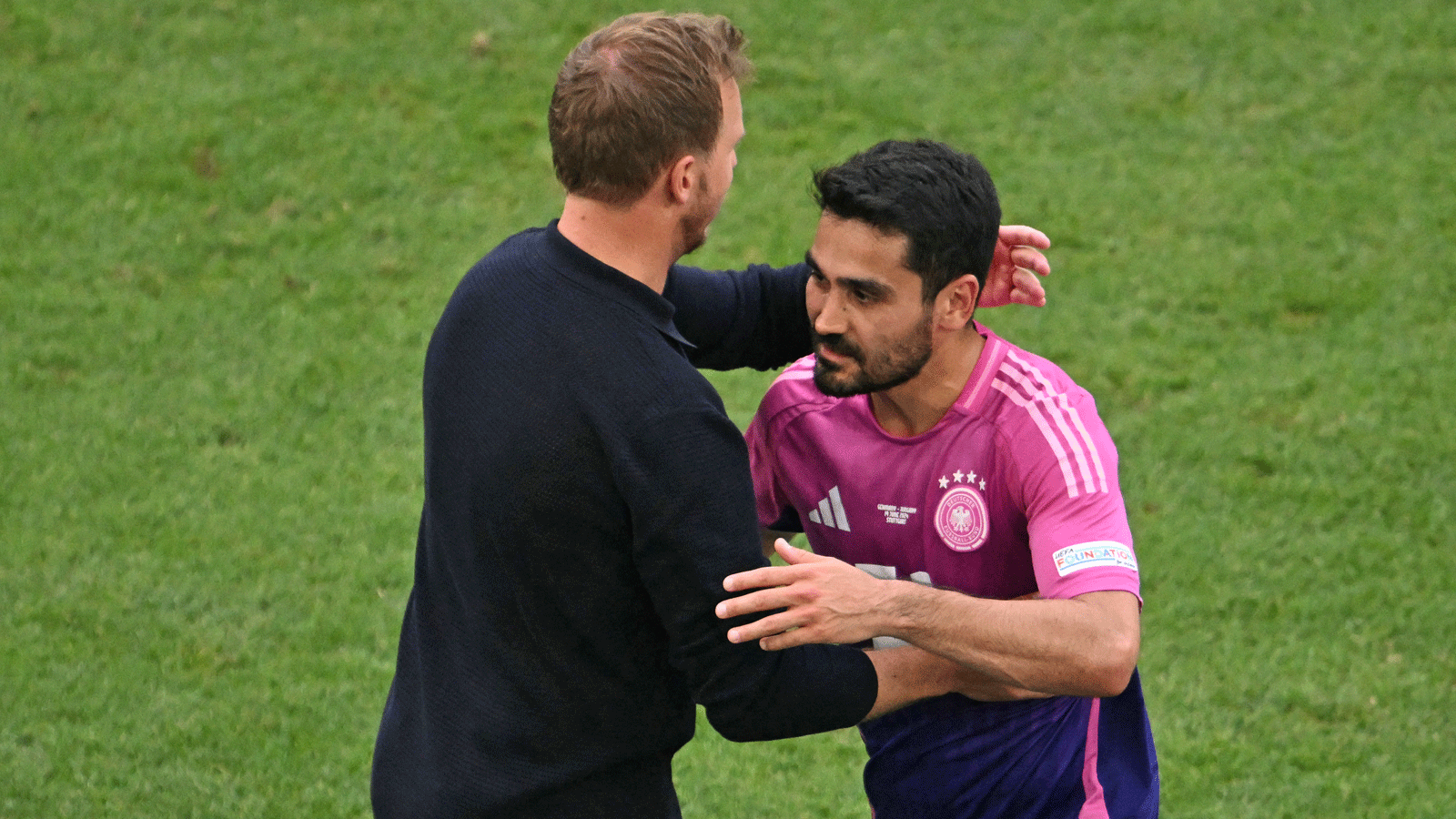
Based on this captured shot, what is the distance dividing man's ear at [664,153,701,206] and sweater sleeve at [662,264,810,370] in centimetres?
73

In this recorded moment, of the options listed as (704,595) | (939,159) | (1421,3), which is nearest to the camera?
(704,595)

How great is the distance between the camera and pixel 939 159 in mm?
3389

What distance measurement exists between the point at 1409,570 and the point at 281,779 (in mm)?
4728

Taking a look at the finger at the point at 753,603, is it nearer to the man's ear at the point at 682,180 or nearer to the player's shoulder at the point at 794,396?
the man's ear at the point at 682,180

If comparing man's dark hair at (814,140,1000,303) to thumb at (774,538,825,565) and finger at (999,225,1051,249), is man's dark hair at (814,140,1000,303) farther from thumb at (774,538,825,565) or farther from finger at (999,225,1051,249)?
thumb at (774,538,825,565)

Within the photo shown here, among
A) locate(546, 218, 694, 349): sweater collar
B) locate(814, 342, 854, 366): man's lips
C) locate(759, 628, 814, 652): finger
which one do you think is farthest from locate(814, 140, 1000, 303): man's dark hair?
locate(759, 628, 814, 652): finger

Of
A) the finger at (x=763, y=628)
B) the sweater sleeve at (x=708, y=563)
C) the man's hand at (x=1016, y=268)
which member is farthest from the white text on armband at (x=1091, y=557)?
the man's hand at (x=1016, y=268)

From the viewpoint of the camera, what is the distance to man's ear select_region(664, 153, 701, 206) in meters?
2.79

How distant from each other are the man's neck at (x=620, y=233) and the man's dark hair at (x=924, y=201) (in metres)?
0.63

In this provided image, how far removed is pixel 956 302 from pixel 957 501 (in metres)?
0.46

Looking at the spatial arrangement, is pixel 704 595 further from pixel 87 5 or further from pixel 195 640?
pixel 87 5

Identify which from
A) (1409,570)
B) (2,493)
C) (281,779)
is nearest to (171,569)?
(2,493)

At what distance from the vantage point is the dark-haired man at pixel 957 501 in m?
3.02

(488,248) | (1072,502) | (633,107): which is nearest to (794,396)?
(1072,502)
